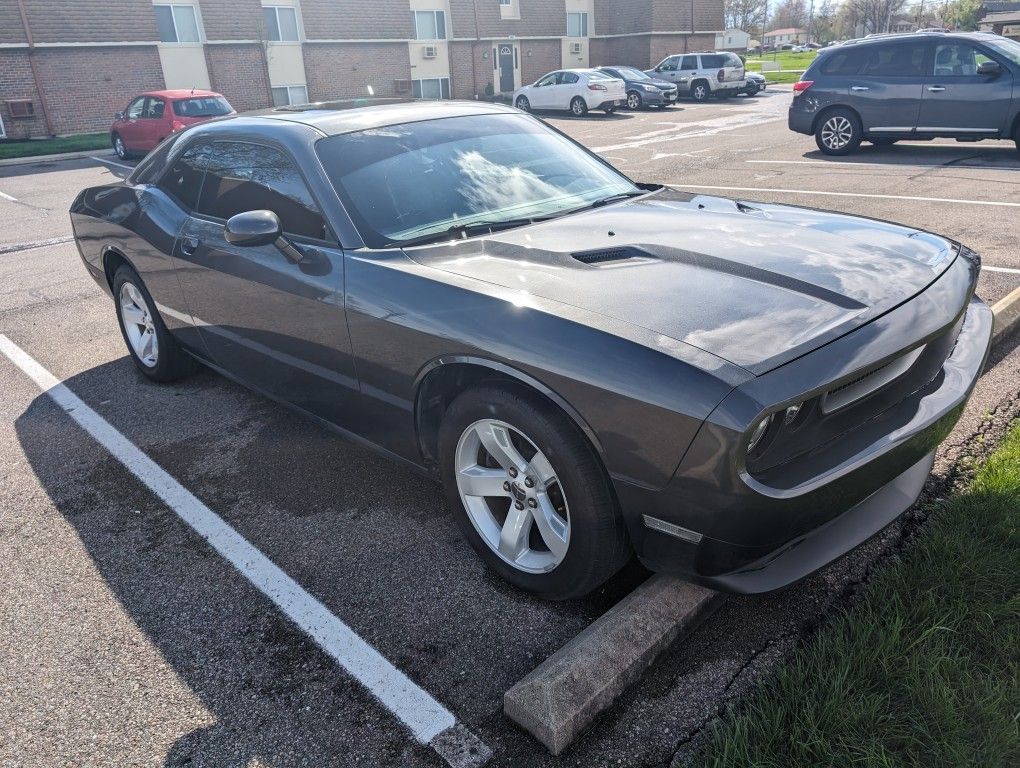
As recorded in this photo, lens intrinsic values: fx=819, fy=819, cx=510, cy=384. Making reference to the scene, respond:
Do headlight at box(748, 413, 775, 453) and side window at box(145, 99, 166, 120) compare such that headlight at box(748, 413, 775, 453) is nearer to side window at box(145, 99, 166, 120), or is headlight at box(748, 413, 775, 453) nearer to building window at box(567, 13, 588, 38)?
side window at box(145, 99, 166, 120)

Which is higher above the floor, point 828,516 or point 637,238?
point 637,238

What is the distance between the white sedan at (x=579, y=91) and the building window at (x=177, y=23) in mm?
11582

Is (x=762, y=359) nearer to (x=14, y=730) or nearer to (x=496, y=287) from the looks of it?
(x=496, y=287)

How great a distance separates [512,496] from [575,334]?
0.68 meters

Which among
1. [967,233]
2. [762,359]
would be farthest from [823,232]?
[967,233]

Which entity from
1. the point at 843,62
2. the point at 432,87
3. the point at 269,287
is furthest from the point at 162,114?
the point at 432,87

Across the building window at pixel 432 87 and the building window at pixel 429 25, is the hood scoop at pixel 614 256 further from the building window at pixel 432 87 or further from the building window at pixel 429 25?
the building window at pixel 429 25

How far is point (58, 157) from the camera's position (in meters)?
20.2

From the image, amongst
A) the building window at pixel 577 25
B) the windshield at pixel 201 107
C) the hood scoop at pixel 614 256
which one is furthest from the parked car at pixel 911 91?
the building window at pixel 577 25

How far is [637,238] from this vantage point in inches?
125

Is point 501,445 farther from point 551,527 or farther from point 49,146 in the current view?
point 49,146

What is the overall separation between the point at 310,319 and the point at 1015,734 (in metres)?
2.76

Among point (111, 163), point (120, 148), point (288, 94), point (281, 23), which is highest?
point (281, 23)

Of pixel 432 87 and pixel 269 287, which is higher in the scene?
pixel 269 287
